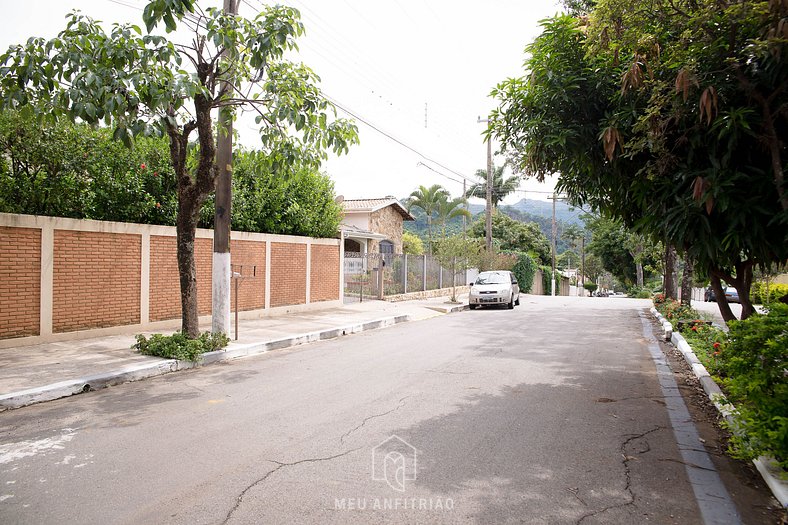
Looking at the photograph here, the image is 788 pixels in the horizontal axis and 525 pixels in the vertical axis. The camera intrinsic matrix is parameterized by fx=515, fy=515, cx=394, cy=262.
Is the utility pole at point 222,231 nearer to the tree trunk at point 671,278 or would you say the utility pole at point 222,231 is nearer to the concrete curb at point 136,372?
the concrete curb at point 136,372

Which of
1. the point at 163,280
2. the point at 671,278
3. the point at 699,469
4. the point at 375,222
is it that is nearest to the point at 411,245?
the point at 375,222

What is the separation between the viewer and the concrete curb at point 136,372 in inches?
247

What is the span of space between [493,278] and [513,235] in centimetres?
2714

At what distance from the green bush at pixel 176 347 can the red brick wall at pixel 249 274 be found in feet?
14.8

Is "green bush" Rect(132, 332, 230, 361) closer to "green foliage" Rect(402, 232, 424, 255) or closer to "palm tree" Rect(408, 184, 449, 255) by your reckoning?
"green foliage" Rect(402, 232, 424, 255)

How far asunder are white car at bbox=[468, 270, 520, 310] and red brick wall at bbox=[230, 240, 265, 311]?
32.3 feet

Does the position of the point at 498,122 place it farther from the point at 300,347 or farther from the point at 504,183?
the point at 504,183

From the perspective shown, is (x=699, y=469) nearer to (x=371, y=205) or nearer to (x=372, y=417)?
(x=372, y=417)

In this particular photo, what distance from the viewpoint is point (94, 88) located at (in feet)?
21.4

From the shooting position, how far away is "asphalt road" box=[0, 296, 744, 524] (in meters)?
3.55

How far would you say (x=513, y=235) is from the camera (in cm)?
4859

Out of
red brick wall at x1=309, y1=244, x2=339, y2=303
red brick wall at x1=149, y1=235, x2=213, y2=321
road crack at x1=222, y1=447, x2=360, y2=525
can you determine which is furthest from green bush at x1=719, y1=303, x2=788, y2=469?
red brick wall at x1=309, y1=244, x2=339, y2=303

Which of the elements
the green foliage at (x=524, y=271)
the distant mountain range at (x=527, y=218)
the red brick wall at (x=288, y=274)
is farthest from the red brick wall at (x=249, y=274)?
the green foliage at (x=524, y=271)

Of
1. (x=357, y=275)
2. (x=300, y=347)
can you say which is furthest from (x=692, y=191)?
(x=357, y=275)
